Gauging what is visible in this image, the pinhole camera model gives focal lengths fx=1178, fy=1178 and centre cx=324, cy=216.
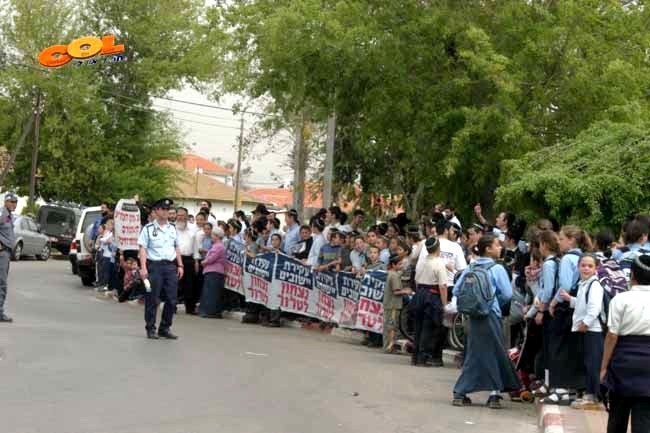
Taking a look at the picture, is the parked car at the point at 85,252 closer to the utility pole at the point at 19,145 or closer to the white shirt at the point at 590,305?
the white shirt at the point at 590,305

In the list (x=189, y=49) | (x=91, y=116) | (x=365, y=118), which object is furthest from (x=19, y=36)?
(x=365, y=118)

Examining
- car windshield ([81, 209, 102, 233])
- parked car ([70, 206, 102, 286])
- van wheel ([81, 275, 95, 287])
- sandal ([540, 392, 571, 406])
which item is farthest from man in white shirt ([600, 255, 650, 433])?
car windshield ([81, 209, 102, 233])

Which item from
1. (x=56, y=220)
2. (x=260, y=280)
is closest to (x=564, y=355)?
(x=260, y=280)

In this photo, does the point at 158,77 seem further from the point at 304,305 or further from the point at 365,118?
the point at 304,305

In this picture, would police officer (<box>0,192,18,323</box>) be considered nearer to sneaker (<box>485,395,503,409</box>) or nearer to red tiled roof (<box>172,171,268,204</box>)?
sneaker (<box>485,395,503,409</box>)

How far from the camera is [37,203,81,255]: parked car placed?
1799 inches

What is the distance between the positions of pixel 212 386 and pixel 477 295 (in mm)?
2859

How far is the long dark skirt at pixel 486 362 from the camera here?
12.0 metres

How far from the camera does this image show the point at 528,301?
1387cm

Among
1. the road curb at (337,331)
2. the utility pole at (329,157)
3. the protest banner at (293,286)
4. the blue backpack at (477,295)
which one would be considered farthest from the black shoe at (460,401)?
the utility pole at (329,157)

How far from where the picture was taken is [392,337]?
17.4 metres

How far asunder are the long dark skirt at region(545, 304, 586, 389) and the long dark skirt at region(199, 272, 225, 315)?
34.8 ft

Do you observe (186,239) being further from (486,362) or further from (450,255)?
(486,362)

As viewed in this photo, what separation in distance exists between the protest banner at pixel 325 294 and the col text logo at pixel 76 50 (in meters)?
36.2
